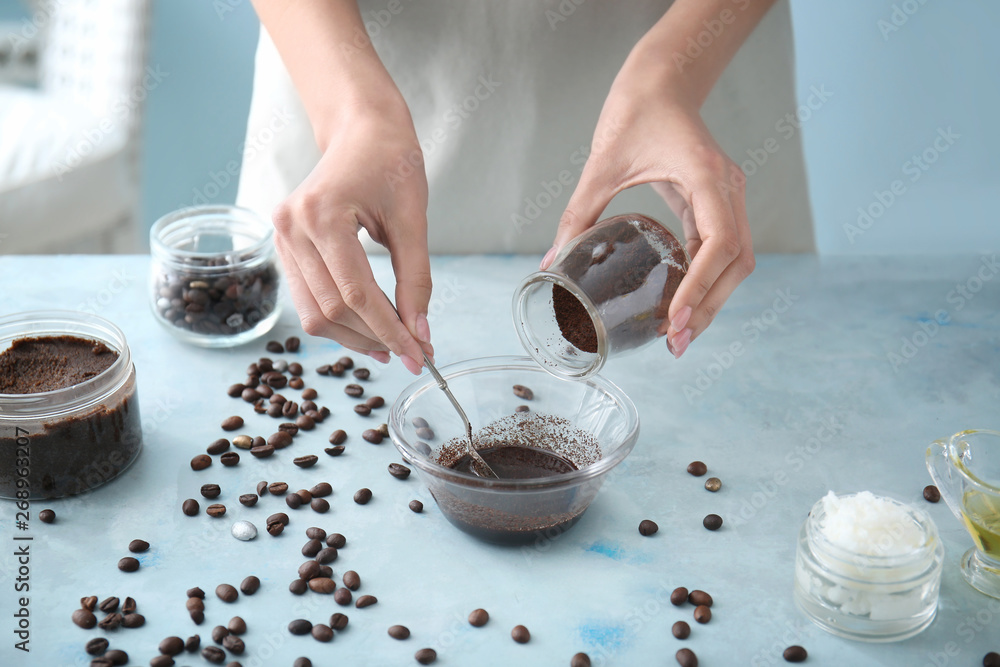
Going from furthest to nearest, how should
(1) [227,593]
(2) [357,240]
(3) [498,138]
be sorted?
(3) [498,138] < (2) [357,240] < (1) [227,593]

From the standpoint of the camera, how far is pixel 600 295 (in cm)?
126

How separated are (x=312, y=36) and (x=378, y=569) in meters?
1.03

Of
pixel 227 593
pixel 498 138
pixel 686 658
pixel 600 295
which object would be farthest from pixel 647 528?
pixel 498 138

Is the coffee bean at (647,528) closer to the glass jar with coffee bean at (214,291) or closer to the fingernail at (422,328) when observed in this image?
the fingernail at (422,328)

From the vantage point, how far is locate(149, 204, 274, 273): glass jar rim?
1847mm

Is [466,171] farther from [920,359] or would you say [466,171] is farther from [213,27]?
[213,27]

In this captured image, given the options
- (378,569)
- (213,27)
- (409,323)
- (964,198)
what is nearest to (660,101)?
A: (409,323)

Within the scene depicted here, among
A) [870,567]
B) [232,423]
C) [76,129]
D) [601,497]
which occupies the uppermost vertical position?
[870,567]

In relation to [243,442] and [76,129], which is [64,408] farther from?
[76,129]

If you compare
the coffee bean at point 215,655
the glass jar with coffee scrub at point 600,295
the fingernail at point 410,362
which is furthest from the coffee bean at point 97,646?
the glass jar with coffee scrub at point 600,295

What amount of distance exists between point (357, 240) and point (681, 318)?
0.53 m

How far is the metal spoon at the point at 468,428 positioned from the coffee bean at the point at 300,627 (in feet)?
1.21

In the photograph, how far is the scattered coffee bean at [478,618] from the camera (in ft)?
4.15

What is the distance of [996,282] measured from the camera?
216 centimetres
